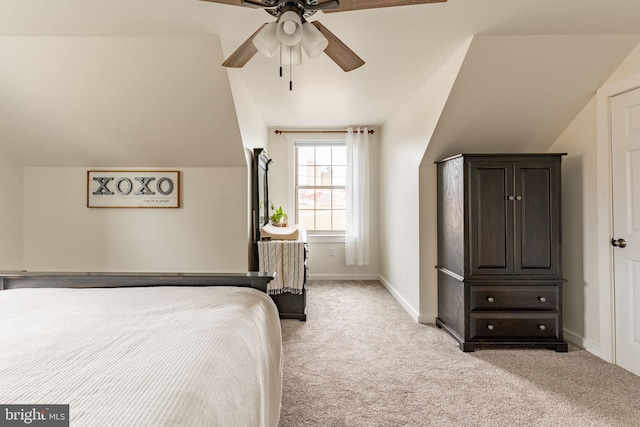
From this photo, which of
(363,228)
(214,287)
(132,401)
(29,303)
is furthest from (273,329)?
(363,228)

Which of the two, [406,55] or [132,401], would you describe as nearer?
[132,401]

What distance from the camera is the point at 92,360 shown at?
3.13 ft

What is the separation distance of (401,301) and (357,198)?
5.72ft

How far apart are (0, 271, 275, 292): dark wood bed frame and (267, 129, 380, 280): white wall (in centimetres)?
349

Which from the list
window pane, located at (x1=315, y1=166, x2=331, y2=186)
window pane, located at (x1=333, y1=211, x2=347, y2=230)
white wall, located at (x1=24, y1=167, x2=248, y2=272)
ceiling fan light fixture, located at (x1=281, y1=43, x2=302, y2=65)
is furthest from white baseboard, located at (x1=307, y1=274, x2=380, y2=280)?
ceiling fan light fixture, located at (x1=281, y1=43, x2=302, y2=65)

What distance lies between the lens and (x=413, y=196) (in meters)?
3.60

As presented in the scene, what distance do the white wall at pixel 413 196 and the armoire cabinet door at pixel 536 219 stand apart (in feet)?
2.59

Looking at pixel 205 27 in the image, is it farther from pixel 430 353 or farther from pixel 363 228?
pixel 363 228

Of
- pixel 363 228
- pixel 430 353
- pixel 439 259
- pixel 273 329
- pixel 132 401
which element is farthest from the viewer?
pixel 363 228

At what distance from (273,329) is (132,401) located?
0.94 metres

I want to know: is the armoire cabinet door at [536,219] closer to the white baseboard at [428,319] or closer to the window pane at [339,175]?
the white baseboard at [428,319]

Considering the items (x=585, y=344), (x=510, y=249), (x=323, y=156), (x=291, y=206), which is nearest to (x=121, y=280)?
(x=510, y=249)

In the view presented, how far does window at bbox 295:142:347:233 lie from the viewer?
17.9 ft

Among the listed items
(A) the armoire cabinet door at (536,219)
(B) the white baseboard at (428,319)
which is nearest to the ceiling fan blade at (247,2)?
(A) the armoire cabinet door at (536,219)
